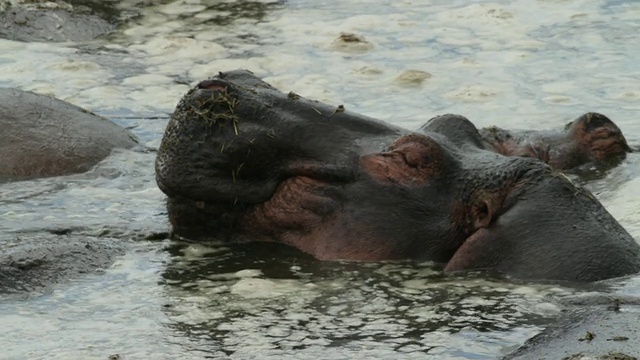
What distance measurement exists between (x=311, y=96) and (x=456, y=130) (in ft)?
10.3

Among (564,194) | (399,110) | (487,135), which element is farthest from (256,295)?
(399,110)

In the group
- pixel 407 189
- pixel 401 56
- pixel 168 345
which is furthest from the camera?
pixel 401 56

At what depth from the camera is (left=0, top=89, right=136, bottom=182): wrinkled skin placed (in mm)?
7066

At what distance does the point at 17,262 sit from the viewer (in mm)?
5180

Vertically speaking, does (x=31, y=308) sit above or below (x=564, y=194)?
below

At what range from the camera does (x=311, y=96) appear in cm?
881

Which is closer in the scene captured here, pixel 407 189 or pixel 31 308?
pixel 31 308

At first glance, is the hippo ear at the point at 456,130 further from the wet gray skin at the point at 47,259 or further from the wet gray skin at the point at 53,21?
the wet gray skin at the point at 53,21

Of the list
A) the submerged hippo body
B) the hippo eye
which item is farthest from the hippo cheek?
the hippo eye

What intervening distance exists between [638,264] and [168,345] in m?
1.72

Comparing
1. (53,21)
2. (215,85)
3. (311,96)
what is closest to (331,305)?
(215,85)

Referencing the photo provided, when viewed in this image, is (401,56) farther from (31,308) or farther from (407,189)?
(31,308)

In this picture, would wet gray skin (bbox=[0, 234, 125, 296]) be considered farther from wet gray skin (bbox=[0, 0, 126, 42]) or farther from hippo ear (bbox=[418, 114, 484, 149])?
wet gray skin (bbox=[0, 0, 126, 42])

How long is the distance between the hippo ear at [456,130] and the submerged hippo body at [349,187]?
0.5 inches
